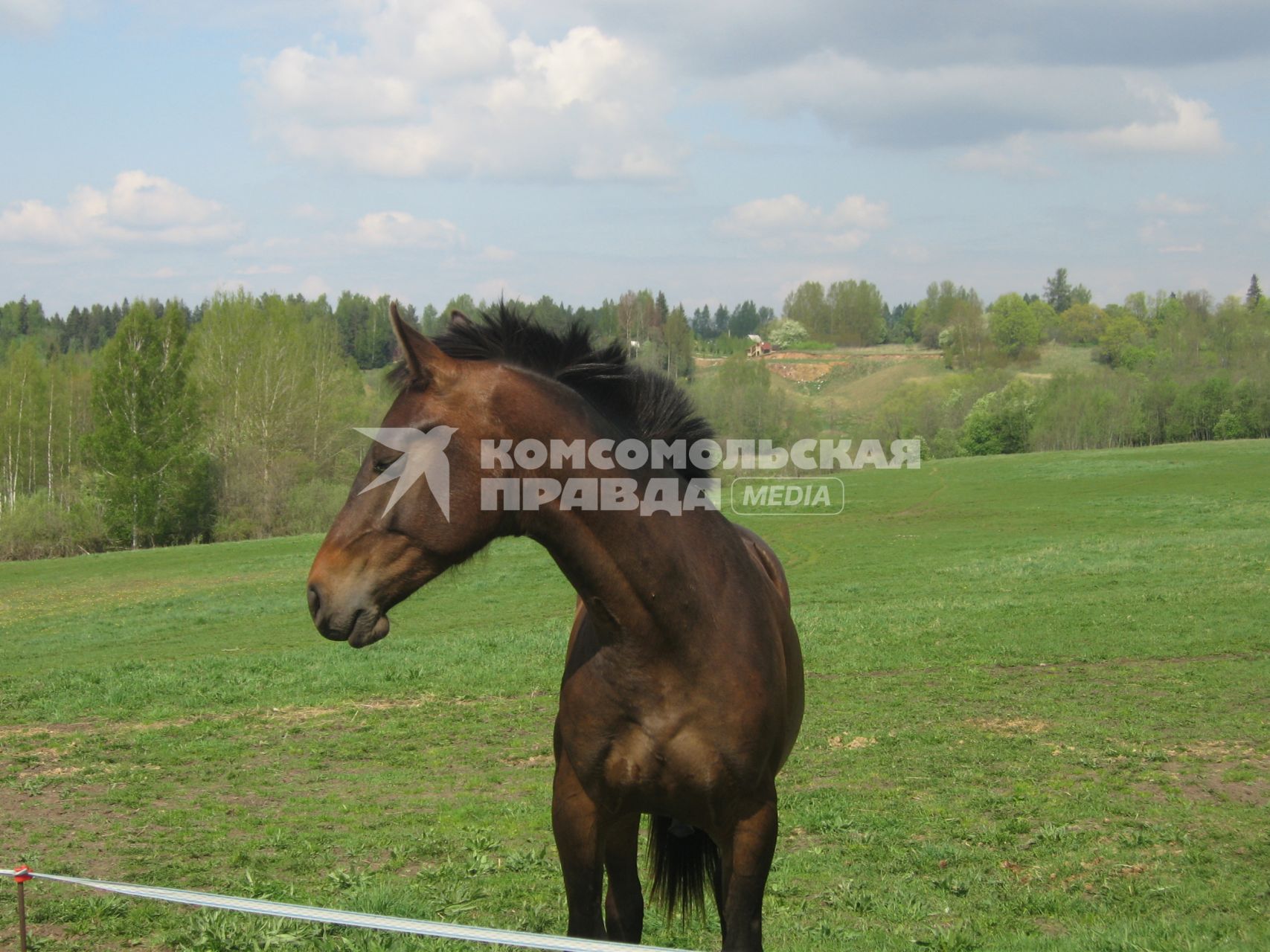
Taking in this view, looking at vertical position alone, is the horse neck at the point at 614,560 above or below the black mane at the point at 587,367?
below

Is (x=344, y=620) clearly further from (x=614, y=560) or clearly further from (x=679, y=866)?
(x=679, y=866)

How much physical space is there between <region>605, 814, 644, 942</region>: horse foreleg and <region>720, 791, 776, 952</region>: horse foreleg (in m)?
0.46

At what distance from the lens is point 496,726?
36.2 feet

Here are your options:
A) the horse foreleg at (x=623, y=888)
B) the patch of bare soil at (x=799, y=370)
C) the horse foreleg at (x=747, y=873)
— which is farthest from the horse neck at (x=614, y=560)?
the patch of bare soil at (x=799, y=370)

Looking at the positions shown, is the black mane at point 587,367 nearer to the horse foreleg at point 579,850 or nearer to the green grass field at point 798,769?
the green grass field at point 798,769

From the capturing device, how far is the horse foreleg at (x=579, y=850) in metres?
3.42

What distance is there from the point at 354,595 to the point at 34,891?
4.14 meters

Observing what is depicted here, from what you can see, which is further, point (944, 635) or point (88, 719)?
point (944, 635)

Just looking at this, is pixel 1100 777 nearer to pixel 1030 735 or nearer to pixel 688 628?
pixel 1030 735

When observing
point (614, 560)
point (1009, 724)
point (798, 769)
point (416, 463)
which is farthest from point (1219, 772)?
point (416, 463)

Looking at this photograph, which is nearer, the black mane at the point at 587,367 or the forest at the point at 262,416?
the black mane at the point at 587,367

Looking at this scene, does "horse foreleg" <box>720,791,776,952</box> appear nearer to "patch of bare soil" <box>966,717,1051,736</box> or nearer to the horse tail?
the horse tail

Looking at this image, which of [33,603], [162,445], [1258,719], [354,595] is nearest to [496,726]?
[1258,719]

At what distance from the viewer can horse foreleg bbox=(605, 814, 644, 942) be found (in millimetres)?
3752
